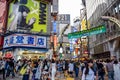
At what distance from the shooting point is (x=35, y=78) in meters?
14.0

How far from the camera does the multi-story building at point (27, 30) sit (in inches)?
1626

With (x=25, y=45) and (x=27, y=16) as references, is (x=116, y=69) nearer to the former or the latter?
(x=25, y=45)

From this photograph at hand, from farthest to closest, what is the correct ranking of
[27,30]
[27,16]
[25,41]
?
[27,16]
[27,30]
[25,41]

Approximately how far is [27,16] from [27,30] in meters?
2.82

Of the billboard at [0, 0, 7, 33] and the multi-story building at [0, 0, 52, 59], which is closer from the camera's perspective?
the multi-story building at [0, 0, 52, 59]

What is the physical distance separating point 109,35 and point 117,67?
64.5ft

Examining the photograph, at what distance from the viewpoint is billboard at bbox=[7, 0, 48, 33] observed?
140 ft

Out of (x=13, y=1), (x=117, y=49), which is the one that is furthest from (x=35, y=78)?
(x=13, y=1)

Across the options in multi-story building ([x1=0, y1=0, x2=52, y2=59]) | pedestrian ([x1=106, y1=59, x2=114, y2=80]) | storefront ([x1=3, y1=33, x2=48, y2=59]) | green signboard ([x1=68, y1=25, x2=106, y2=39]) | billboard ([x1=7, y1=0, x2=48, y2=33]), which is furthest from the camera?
billboard ([x1=7, y1=0, x2=48, y2=33])

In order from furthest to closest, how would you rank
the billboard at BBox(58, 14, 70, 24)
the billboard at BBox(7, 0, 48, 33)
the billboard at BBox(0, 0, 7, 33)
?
the billboard at BBox(58, 14, 70, 24) → the billboard at BBox(0, 0, 7, 33) → the billboard at BBox(7, 0, 48, 33)

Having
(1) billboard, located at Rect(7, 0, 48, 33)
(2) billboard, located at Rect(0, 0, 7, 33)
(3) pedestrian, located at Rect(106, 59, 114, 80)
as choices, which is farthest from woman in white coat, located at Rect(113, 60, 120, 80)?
(2) billboard, located at Rect(0, 0, 7, 33)

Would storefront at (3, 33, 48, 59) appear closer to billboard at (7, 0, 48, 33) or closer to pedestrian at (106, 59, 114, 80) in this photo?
billboard at (7, 0, 48, 33)

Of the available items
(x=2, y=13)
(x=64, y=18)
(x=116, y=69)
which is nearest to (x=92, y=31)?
(x=116, y=69)

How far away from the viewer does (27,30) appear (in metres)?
42.7
